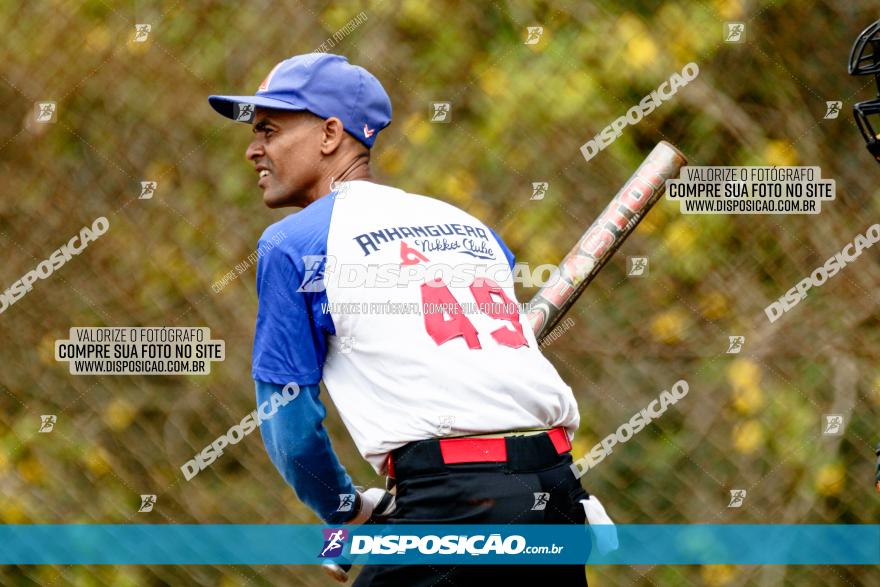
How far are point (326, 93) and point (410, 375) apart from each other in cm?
77

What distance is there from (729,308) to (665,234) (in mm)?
361

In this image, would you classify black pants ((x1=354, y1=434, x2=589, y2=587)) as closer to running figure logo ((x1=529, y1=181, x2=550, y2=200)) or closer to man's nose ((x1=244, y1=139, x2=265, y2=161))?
man's nose ((x1=244, y1=139, x2=265, y2=161))

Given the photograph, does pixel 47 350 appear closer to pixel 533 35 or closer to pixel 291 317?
pixel 533 35

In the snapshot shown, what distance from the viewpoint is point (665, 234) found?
4.60m

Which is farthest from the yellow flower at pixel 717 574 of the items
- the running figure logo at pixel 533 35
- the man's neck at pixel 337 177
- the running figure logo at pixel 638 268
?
the man's neck at pixel 337 177

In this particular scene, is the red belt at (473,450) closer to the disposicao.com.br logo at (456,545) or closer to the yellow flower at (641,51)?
the disposicao.com.br logo at (456,545)

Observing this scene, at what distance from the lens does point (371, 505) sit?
2889 mm

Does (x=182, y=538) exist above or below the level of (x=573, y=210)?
below

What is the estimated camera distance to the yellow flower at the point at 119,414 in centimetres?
477

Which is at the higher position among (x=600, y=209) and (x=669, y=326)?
(x=600, y=209)

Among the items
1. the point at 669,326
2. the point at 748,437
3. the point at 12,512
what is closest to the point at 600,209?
the point at 669,326

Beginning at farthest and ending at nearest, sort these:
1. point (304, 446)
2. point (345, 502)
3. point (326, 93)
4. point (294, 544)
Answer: point (294, 544) → point (326, 93) → point (345, 502) → point (304, 446)

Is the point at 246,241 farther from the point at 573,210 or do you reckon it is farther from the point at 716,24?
the point at 716,24

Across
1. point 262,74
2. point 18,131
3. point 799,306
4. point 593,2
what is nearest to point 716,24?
point 593,2
